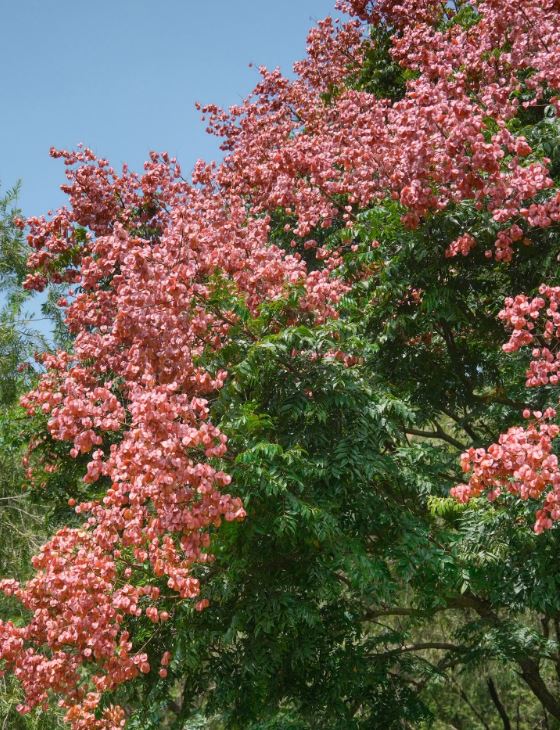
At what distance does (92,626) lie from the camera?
16.6 ft

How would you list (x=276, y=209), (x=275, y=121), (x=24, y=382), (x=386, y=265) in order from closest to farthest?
(x=386, y=265) → (x=276, y=209) → (x=24, y=382) → (x=275, y=121)

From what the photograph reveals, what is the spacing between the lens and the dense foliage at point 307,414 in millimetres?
5246

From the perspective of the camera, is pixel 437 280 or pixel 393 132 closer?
pixel 437 280

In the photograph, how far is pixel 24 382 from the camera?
33.3 ft

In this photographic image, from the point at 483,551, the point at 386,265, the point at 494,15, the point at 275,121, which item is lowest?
the point at 483,551

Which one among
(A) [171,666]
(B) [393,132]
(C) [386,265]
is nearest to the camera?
(A) [171,666]

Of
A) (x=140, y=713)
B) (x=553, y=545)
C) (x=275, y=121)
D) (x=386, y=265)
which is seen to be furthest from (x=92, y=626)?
(x=275, y=121)

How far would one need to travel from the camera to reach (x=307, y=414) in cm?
585

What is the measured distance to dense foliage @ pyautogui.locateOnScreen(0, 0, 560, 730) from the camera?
17.2 ft

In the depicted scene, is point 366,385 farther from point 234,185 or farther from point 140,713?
point 234,185

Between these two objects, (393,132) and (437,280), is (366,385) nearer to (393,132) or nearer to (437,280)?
(437,280)

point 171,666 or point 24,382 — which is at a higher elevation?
point 24,382

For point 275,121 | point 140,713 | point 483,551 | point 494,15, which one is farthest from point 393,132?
point 140,713

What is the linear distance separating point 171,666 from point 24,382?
5.33 m
